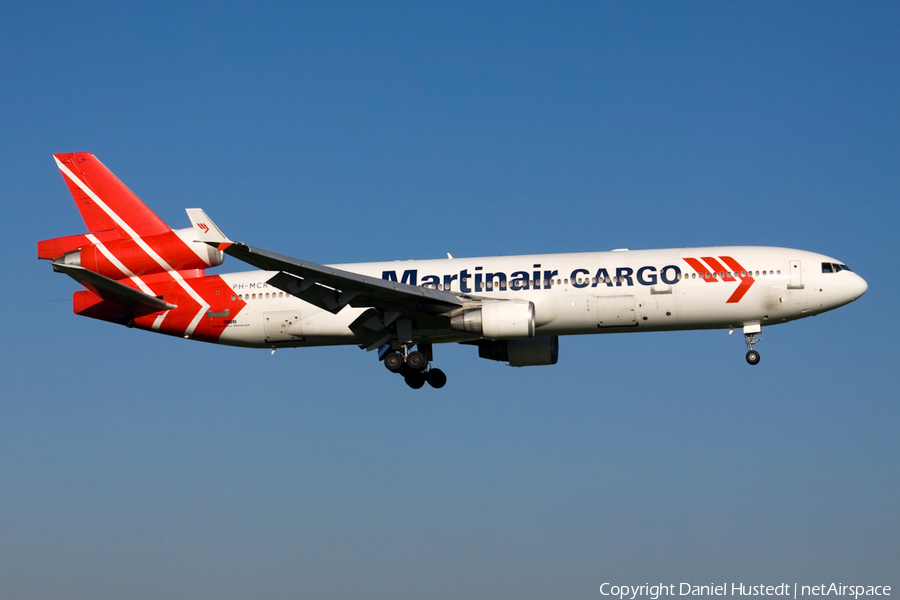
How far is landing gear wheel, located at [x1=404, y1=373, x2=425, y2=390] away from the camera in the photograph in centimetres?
4884

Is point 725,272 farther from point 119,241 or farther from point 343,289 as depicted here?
point 119,241

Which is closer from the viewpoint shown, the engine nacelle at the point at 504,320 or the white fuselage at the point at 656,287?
the engine nacelle at the point at 504,320

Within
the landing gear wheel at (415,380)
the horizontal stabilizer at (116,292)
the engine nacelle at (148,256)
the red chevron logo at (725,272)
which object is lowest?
the landing gear wheel at (415,380)

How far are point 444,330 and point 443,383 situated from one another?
5.03 meters

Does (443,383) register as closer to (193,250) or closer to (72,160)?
(193,250)

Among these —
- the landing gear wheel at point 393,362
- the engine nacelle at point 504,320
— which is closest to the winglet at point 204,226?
the landing gear wheel at point 393,362

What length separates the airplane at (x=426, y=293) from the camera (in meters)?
43.6

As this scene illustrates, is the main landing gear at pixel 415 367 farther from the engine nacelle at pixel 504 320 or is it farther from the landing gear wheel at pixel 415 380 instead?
the engine nacelle at pixel 504 320

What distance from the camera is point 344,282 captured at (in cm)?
4175

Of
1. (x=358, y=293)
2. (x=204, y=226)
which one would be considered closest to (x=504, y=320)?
(x=358, y=293)

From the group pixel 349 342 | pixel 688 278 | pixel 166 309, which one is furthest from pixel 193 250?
pixel 688 278

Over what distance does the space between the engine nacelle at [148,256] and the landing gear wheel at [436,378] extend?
10.4 m

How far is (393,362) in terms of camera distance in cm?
4641

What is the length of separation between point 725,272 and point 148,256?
2397 centimetres
